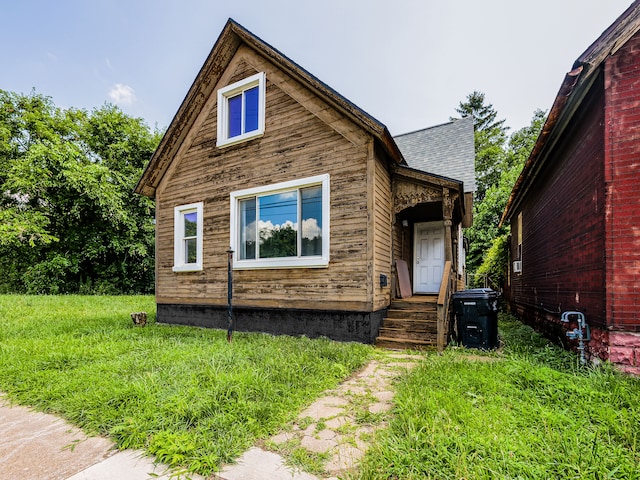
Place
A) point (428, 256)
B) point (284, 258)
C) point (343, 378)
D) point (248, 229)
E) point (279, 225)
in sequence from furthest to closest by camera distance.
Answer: point (428, 256) < point (248, 229) < point (279, 225) < point (284, 258) < point (343, 378)

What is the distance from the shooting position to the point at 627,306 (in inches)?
143

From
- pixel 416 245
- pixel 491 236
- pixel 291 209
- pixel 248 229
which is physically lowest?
pixel 416 245

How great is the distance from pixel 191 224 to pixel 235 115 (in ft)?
9.96

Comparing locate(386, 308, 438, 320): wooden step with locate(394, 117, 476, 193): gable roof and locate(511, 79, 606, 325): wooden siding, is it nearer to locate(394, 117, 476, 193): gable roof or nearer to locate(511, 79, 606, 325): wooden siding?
locate(511, 79, 606, 325): wooden siding

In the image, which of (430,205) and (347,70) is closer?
(430,205)

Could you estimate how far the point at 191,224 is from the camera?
842cm

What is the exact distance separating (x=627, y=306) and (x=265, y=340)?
200 inches

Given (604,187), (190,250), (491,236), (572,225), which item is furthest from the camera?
(491,236)

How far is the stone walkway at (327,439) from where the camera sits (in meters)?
2.09

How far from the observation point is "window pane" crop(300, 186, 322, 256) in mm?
6352

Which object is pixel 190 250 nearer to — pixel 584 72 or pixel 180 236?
pixel 180 236

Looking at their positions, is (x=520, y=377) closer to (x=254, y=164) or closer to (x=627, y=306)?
(x=627, y=306)

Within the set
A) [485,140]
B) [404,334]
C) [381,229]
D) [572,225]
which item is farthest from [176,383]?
[485,140]

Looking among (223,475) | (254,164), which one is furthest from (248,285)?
(223,475)
